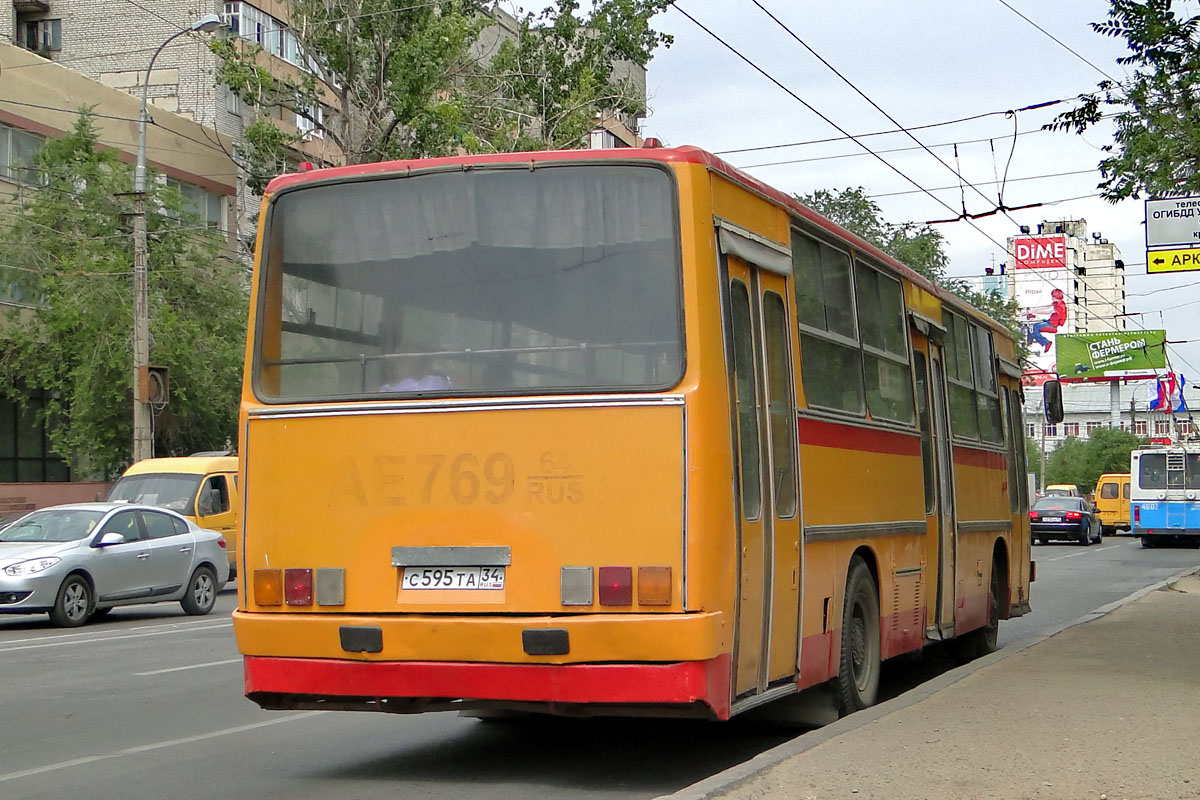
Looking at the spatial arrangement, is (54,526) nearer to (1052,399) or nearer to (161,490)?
(161,490)

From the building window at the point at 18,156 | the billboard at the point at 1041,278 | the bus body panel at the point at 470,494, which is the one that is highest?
the billboard at the point at 1041,278

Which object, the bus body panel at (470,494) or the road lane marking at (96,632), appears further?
the road lane marking at (96,632)

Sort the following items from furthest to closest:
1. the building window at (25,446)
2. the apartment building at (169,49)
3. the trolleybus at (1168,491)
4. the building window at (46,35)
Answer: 1. the building window at (46,35)
2. the apartment building at (169,49)
3. the trolleybus at (1168,491)
4. the building window at (25,446)

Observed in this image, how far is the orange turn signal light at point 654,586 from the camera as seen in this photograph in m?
7.27

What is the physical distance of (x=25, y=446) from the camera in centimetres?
4094

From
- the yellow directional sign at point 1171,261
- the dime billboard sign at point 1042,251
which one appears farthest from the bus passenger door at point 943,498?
the dime billboard sign at point 1042,251

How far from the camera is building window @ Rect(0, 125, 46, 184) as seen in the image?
127 ft

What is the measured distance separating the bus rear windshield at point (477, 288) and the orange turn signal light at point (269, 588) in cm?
89

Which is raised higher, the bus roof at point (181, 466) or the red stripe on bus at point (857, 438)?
the bus roof at point (181, 466)

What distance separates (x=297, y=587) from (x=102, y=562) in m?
12.0

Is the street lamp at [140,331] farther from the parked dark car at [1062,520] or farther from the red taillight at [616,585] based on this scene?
the parked dark car at [1062,520]

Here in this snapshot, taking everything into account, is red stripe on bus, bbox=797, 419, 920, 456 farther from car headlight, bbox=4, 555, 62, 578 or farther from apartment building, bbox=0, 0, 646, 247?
apartment building, bbox=0, 0, 646, 247

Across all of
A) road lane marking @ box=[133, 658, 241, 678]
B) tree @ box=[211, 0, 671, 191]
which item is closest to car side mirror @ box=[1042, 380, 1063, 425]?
road lane marking @ box=[133, 658, 241, 678]

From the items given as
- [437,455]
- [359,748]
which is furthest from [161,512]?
[437,455]
